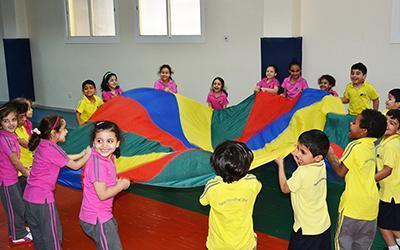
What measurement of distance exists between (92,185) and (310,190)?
39.3 inches

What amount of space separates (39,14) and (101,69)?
1.86 meters

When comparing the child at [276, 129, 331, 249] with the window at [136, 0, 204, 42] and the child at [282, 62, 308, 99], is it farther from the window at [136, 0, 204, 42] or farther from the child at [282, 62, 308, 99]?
the window at [136, 0, 204, 42]

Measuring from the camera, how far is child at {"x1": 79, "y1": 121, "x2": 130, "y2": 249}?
2.15 m

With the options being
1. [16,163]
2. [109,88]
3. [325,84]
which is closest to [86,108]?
[109,88]

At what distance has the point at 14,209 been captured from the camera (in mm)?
3152

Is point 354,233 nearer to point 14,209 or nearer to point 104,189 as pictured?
point 104,189

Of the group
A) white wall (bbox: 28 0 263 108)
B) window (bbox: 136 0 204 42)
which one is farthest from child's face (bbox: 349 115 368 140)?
window (bbox: 136 0 204 42)

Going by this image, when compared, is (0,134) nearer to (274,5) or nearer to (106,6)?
(274,5)

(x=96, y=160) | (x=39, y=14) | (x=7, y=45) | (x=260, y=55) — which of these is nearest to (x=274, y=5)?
(x=260, y=55)

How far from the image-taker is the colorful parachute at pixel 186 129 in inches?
127

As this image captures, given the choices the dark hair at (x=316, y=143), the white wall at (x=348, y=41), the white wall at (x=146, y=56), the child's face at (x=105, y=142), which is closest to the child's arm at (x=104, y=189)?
the child's face at (x=105, y=142)

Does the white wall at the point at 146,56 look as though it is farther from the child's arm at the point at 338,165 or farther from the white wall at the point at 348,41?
the child's arm at the point at 338,165

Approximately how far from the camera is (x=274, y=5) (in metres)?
5.76

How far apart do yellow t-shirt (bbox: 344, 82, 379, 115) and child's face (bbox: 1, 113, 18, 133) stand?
10.1 feet
